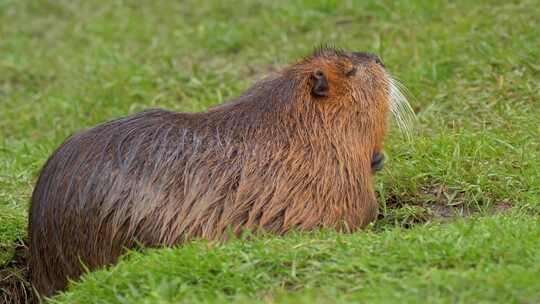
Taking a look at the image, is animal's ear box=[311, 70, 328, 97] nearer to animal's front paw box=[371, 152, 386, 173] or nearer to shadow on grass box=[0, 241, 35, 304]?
animal's front paw box=[371, 152, 386, 173]

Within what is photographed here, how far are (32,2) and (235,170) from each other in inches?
222

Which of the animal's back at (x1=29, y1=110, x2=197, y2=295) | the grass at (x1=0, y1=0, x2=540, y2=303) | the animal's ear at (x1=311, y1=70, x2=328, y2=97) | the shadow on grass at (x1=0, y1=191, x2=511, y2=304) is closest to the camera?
the grass at (x1=0, y1=0, x2=540, y2=303)

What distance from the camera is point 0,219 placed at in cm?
495

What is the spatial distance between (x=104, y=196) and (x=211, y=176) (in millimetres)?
439

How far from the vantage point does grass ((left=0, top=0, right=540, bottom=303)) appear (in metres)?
3.61

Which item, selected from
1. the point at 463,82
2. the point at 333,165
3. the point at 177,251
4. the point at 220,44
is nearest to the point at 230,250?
the point at 177,251

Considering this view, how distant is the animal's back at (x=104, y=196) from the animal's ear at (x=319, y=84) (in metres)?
0.60

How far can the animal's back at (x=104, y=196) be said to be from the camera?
405 centimetres

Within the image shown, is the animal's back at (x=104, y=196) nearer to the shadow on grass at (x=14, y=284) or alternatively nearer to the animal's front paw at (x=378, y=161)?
the shadow on grass at (x=14, y=284)

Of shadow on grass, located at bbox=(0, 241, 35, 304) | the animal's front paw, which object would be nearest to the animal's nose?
the animal's front paw

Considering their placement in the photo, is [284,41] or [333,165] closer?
[333,165]

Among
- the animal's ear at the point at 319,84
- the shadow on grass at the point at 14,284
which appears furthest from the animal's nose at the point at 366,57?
the shadow on grass at the point at 14,284

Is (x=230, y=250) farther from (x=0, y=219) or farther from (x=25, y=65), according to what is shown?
(x=25, y=65)

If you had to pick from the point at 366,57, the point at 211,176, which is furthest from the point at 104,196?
the point at 366,57
